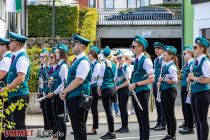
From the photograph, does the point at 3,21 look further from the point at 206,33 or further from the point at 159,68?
the point at 159,68

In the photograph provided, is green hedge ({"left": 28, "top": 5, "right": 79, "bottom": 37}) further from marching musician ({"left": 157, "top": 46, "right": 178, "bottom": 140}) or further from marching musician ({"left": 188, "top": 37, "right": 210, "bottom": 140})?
marching musician ({"left": 188, "top": 37, "right": 210, "bottom": 140})

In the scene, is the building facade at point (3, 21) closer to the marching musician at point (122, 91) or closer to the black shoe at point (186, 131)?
the marching musician at point (122, 91)

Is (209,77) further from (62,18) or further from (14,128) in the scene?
(62,18)

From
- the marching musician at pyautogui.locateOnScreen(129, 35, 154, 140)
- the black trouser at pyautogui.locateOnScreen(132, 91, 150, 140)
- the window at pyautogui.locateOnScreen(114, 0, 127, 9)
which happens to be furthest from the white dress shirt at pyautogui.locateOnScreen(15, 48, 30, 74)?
the window at pyautogui.locateOnScreen(114, 0, 127, 9)

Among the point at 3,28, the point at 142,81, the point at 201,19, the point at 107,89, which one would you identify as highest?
the point at 201,19

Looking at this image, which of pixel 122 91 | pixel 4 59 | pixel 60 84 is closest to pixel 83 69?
pixel 4 59

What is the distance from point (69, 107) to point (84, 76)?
1.89 ft

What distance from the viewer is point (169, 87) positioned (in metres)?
12.5

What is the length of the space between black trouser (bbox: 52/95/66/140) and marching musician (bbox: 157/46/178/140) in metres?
2.14

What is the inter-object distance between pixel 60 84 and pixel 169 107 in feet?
7.16

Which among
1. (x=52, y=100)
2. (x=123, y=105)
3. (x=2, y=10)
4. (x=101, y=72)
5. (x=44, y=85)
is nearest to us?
(x=52, y=100)

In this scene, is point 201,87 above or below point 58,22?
below

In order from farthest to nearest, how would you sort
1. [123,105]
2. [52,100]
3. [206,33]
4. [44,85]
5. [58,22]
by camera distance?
[58,22], [206,33], [123,105], [44,85], [52,100]

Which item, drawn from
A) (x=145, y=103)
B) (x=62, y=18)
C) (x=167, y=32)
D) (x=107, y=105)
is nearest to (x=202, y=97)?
(x=145, y=103)
